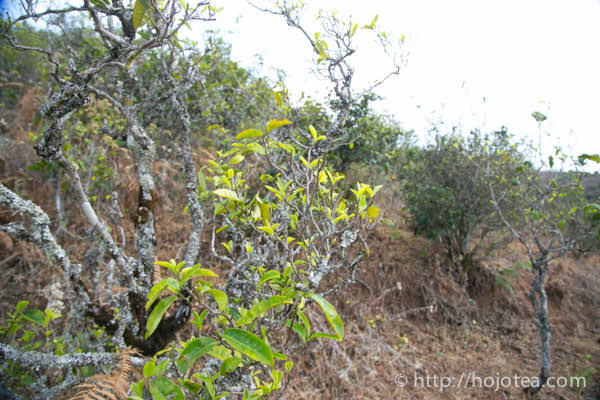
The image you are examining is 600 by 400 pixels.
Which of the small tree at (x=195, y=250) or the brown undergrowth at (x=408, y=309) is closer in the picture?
→ the small tree at (x=195, y=250)

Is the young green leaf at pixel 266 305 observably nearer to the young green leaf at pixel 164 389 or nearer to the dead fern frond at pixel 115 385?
the young green leaf at pixel 164 389

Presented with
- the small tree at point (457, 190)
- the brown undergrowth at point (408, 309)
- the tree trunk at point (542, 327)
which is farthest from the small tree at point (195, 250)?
the small tree at point (457, 190)

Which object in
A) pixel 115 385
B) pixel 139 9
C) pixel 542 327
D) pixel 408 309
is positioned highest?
pixel 139 9

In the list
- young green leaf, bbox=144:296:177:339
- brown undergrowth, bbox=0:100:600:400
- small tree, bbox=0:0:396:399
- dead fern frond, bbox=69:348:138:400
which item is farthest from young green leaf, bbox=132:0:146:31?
brown undergrowth, bbox=0:100:600:400

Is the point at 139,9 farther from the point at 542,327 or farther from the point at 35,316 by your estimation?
the point at 542,327

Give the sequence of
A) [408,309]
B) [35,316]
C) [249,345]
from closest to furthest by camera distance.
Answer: [249,345] → [35,316] → [408,309]

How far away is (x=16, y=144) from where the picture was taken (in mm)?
4008

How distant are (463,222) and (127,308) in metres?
5.20

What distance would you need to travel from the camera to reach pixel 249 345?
744mm

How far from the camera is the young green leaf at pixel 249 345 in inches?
28.4

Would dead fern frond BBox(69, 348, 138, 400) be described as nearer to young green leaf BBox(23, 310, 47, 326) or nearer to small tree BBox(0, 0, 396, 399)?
small tree BBox(0, 0, 396, 399)

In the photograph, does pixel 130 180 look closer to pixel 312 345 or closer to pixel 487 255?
pixel 312 345

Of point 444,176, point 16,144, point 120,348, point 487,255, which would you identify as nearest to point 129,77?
point 120,348

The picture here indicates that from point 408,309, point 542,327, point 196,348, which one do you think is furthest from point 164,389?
point 408,309
